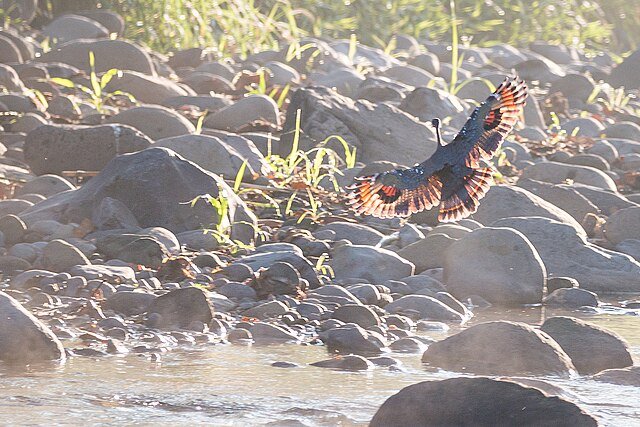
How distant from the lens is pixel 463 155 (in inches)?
154

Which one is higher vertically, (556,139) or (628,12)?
(628,12)

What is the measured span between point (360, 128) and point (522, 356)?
3662 millimetres

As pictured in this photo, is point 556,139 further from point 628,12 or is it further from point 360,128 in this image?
point 628,12

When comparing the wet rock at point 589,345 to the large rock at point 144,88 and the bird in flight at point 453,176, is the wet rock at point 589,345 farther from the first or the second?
the large rock at point 144,88

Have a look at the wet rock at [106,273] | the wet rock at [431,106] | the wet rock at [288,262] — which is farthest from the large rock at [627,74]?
the wet rock at [106,273]

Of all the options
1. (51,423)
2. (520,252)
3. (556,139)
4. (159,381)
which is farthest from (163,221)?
(556,139)

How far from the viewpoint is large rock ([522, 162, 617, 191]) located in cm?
754

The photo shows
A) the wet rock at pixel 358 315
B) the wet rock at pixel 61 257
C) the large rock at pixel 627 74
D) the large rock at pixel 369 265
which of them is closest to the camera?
the wet rock at pixel 358 315

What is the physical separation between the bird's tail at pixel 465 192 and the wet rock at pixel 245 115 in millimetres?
4134

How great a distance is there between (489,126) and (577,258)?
2.19 meters

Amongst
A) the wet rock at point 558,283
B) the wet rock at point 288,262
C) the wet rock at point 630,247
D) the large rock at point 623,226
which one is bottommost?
the wet rock at point 558,283

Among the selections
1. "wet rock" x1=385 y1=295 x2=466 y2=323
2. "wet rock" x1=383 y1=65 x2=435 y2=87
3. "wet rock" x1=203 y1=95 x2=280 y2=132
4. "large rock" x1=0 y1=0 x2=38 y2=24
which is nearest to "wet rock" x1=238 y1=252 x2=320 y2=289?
"wet rock" x1=385 y1=295 x2=466 y2=323

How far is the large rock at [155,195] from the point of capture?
19.7 feet

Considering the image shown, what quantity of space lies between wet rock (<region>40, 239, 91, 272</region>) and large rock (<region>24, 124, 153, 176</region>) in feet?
4.83
